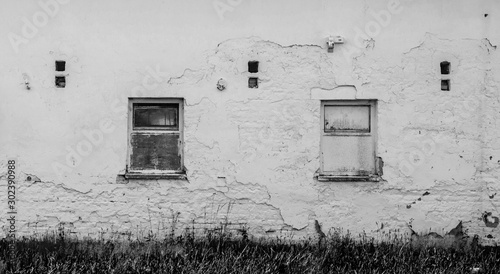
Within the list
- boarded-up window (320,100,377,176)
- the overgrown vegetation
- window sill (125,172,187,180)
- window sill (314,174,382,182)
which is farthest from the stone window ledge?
window sill (125,172,187,180)

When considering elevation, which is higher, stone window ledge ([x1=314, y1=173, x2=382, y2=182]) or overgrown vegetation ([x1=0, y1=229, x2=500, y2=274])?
stone window ledge ([x1=314, y1=173, x2=382, y2=182])

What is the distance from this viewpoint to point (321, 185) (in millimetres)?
10203

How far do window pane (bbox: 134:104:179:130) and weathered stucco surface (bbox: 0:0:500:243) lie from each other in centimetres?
23

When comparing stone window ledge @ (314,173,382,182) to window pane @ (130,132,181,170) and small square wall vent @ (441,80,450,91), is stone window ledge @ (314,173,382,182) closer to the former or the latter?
small square wall vent @ (441,80,450,91)

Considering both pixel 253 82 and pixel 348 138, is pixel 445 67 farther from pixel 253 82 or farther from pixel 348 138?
pixel 253 82

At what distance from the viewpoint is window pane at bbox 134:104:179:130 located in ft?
33.9

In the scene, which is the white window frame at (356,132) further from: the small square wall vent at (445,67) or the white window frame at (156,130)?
the white window frame at (156,130)

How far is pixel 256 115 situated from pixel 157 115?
1384mm

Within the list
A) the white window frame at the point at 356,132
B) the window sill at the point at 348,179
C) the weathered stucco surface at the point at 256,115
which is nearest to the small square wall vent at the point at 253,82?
the weathered stucco surface at the point at 256,115

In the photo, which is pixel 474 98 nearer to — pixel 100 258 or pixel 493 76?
pixel 493 76

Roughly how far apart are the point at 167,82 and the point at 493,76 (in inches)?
174

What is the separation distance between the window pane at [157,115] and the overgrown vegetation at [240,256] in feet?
5.18

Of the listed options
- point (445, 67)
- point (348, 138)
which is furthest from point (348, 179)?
point (445, 67)

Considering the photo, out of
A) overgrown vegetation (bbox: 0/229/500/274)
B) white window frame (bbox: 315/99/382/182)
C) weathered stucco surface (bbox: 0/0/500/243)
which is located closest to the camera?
overgrown vegetation (bbox: 0/229/500/274)
